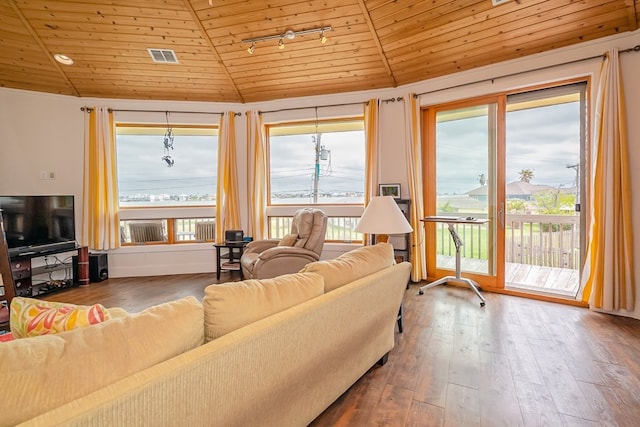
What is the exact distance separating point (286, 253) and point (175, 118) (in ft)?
10.3

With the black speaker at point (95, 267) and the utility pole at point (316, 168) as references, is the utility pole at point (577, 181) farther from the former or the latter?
the black speaker at point (95, 267)

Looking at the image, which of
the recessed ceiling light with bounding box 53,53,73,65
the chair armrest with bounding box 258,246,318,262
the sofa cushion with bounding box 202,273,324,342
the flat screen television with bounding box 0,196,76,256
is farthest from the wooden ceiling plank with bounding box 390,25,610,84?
the flat screen television with bounding box 0,196,76,256

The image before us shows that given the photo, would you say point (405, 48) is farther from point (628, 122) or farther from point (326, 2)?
point (628, 122)

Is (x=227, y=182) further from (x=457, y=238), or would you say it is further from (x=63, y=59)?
(x=457, y=238)

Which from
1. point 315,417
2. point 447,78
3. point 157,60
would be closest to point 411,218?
point 447,78

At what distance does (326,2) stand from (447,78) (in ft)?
5.93

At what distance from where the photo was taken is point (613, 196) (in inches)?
121

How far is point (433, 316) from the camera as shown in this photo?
3.17 meters

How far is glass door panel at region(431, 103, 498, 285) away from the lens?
13.2ft

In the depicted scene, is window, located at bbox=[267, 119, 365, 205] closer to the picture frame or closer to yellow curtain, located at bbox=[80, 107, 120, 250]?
the picture frame

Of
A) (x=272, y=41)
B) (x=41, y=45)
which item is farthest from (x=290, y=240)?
(x=41, y=45)

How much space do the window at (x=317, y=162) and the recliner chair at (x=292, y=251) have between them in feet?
3.82

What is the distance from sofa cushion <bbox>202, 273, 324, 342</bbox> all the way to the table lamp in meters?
1.21

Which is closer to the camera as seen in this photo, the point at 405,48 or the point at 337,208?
the point at 405,48
